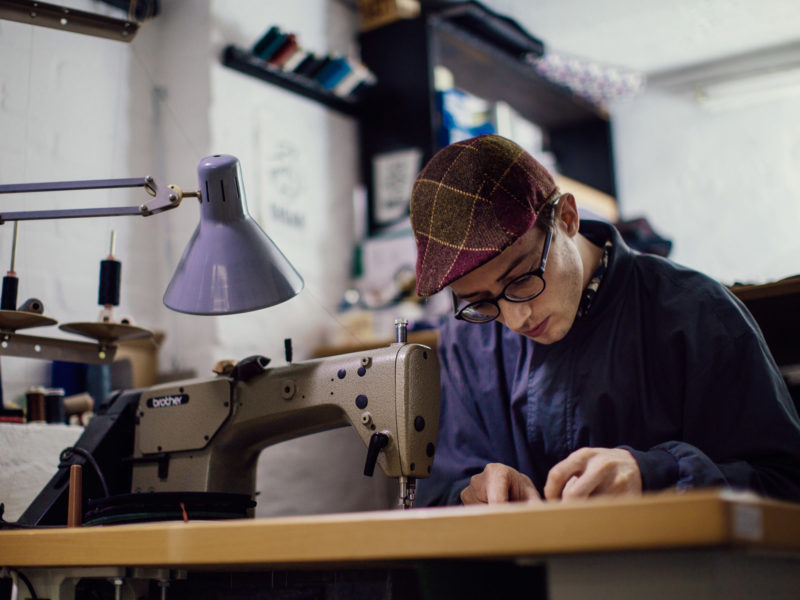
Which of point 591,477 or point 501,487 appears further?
point 501,487

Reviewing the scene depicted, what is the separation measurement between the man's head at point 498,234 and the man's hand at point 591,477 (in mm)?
331

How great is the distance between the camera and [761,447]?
41.6 inches

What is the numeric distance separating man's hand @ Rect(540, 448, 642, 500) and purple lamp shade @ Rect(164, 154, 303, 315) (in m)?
0.46

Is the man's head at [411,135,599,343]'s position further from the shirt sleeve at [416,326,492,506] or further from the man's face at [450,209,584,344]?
the shirt sleeve at [416,326,492,506]

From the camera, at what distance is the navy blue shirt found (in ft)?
3.57

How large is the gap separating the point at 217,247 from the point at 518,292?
0.46 meters

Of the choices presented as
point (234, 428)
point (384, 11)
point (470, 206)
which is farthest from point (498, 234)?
point (384, 11)

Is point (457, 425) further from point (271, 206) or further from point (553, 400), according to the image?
point (271, 206)

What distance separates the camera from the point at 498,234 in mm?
1092

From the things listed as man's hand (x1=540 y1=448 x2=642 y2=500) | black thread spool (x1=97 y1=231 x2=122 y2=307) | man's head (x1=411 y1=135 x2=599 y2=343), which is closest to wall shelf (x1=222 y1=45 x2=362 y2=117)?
black thread spool (x1=97 y1=231 x2=122 y2=307)

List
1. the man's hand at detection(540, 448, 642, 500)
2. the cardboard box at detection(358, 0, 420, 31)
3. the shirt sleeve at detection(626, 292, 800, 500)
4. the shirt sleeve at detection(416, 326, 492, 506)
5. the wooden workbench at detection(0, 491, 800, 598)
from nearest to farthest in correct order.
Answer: the wooden workbench at detection(0, 491, 800, 598) < the man's hand at detection(540, 448, 642, 500) < the shirt sleeve at detection(626, 292, 800, 500) < the shirt sleeve at detection(416, 326, 492, 506) < the cardboard box at detection(358, 0, 420, 31)

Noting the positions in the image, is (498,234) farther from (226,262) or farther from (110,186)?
(110,186)

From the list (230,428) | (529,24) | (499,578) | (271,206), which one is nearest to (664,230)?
(529,24)

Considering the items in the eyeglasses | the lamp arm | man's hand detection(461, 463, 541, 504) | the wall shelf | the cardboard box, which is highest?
the cardboard box
